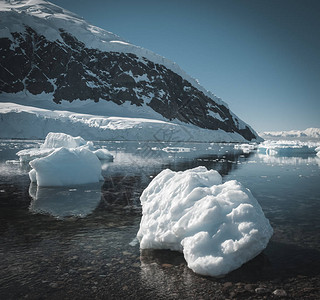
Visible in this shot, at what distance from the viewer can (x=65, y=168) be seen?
12016 mm

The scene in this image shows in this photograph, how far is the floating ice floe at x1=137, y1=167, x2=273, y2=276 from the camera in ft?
14.6

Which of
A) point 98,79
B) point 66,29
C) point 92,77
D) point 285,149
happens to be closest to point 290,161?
point 285,149

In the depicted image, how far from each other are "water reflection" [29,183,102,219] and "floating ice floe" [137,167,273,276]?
9.94 ft

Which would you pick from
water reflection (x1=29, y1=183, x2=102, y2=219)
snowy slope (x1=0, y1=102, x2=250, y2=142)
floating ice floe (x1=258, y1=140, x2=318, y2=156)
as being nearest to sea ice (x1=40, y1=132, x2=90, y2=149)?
water reflection (x1=29, y1=183, x2=102, y2=219)

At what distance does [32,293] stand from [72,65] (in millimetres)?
112309

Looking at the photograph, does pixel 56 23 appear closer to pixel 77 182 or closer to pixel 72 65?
pixel 72 65

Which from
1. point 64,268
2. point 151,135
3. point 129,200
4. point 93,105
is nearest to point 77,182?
point 129,200

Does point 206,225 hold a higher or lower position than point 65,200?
higher

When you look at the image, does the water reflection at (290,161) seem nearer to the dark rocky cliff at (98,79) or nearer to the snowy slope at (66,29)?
the dark rocky cliff at (98,79)

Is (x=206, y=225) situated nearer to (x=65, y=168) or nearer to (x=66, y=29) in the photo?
(x=65, y=168)

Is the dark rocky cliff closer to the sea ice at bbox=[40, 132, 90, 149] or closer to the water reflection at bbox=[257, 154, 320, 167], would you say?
the water reflection at bbox=[257, 154, 320, 167]

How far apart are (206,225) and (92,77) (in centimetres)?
10929

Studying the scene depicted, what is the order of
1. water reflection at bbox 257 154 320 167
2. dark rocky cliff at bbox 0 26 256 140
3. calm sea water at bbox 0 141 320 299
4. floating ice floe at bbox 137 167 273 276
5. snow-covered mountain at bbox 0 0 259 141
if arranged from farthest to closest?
dark rocky cliff at bbox 0 26 256 140 → snow-covered mountain at bbox 0 0 259 141 → water reflection at bbox 257 154 320 167 → floating ice floe at bbox 137 167 273 276 → calm sea water at bbox 0 141 320 299

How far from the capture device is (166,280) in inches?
165
